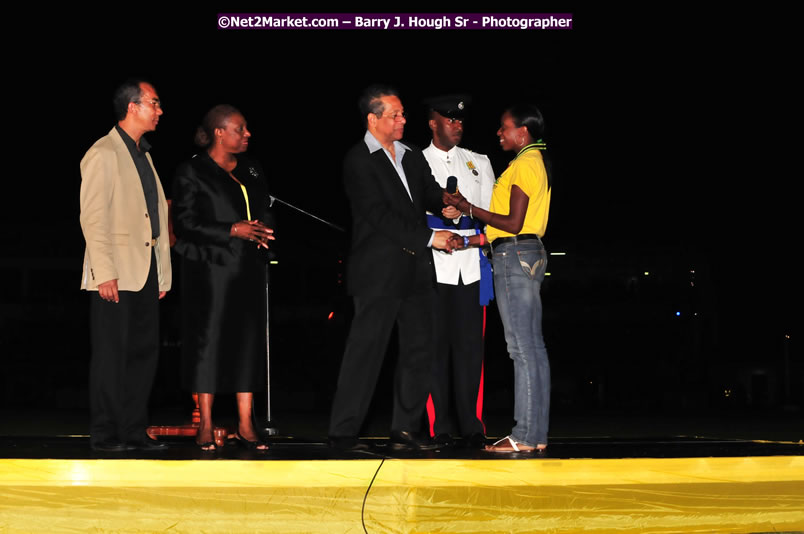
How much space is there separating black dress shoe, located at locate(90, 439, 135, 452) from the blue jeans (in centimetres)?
141

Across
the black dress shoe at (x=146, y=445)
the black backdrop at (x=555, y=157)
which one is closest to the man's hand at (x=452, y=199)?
the black backdrop at (x=555, y=157)

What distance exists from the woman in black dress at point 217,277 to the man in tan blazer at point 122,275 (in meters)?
0.14

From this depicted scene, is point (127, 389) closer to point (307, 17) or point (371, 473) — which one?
point (371, 473)

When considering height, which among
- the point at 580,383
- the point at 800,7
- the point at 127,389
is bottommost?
the point at 580,383

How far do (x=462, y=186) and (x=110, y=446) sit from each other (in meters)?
1.82

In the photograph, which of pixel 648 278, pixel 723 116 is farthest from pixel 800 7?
pixel 648 278

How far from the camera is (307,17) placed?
31.4 feet

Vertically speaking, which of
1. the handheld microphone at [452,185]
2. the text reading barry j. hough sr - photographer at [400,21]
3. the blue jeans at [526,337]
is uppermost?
the text reading barry j. hough sr - photographer at [400,21]

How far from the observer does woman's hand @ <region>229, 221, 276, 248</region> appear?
3.73 meters

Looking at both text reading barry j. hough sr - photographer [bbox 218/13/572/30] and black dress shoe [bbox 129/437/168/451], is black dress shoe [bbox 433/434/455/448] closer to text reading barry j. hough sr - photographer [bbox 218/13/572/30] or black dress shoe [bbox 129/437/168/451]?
black dress shoe [bbox 129/437/168/451]

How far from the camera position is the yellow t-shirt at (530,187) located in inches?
152

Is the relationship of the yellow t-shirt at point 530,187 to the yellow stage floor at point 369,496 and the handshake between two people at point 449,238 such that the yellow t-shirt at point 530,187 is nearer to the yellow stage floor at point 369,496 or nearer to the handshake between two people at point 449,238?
the handshake between two people at point 449,238

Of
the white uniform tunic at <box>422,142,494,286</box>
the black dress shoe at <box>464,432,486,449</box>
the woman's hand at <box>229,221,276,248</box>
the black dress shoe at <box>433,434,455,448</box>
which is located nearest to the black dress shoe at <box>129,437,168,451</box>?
the woman's hand at <box>229,221,276,248</box>

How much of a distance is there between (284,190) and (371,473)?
1422cm
